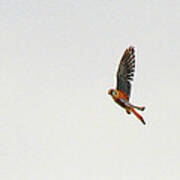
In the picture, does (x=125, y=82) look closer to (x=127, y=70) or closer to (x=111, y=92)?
(x=127, y=70)

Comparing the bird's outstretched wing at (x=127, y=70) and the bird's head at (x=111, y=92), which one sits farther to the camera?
the bird's outstretched wing at (x=127, y=70)

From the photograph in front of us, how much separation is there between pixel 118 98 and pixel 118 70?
185 centimetres

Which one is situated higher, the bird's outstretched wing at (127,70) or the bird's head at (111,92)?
the bird's outstretched wing at (127,70)

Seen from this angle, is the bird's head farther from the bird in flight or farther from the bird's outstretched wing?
the bird's outstretched wing

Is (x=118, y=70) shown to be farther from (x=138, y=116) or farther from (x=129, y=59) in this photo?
(x=138, y=116)

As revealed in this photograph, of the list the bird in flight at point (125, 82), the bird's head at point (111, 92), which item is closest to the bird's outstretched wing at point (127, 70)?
the bird in flight at point (125, 82)

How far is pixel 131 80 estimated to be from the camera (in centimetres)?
1024

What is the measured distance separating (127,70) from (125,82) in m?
0.42

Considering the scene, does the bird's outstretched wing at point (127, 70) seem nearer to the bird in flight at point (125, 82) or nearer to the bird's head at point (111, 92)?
the bird in flight at point (125, 82)

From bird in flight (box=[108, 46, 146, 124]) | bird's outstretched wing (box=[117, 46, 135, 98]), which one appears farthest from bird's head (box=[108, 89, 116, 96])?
bird's outstretched wing (box=[117, 46, 135, 98])

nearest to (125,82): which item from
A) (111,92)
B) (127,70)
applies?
(127,70)

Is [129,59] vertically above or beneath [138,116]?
above

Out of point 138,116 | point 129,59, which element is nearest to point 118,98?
point 138,116

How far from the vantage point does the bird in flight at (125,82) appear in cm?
924
